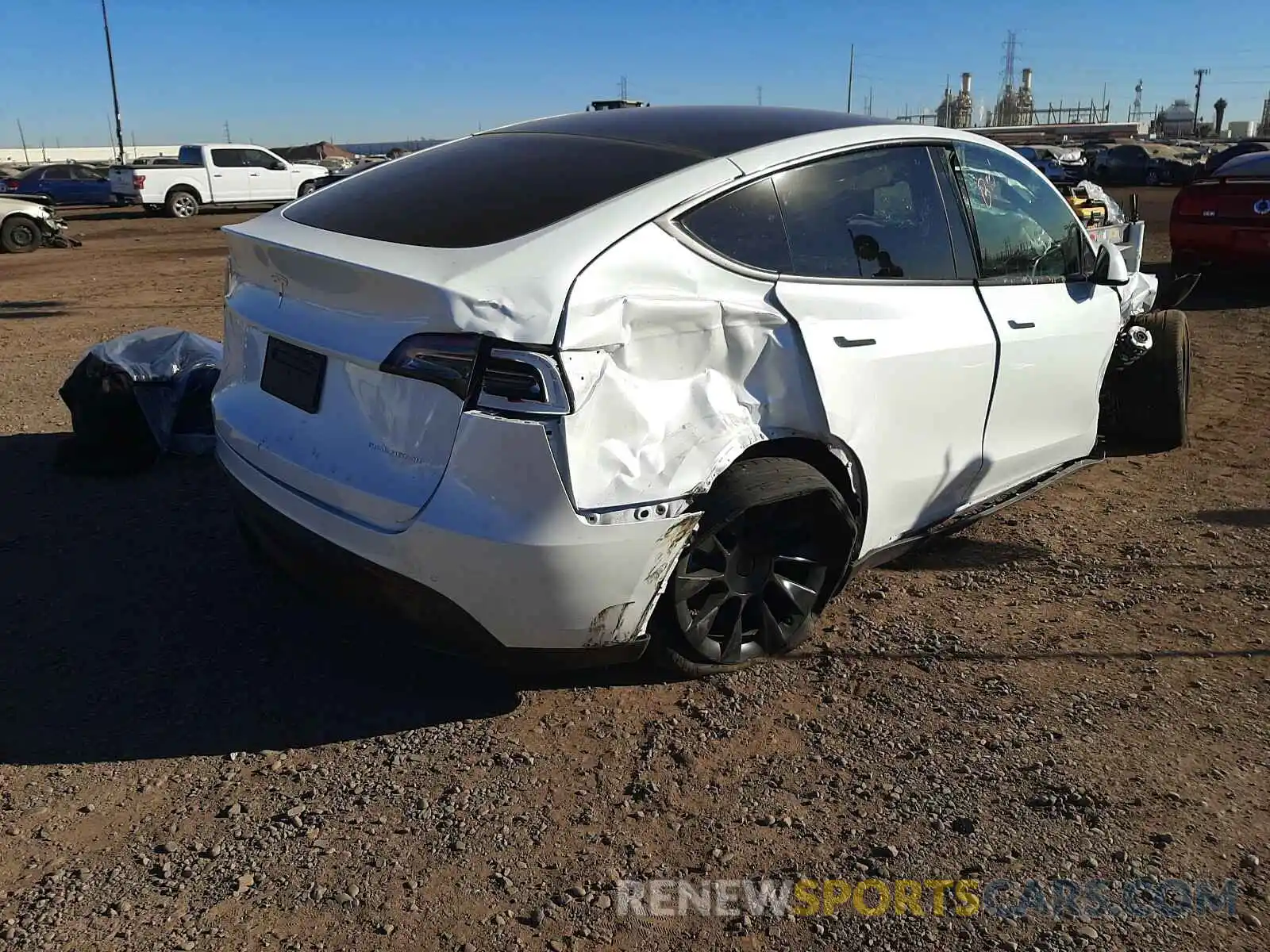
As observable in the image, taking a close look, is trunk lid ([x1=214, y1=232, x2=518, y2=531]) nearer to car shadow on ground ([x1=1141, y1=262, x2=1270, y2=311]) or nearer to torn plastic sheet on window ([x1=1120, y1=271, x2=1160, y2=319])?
torn plastic sheet on window ([x1=1120, y1=271, x2=1160, y2=319])

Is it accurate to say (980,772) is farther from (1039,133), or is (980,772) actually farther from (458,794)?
(1039,133)

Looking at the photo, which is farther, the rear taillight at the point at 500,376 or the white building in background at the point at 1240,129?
the white building in background at the point at 1240,129

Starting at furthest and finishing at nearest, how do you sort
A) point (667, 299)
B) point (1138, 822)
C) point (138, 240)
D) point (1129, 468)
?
1. point (138, 240)
2. point (1129, 468)
3. point (667, 299)
4. point (1138, 822)

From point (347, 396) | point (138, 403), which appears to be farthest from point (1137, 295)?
point (138, 403)

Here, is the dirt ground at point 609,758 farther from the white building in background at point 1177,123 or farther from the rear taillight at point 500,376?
the white building in background at point 1177,123

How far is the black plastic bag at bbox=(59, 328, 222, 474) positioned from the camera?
5195mm

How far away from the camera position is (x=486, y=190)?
3207 mm

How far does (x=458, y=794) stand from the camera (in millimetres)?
2781

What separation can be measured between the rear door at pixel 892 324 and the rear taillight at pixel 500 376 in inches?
34.9

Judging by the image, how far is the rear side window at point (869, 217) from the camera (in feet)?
10.8

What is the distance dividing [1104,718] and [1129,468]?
2742mm

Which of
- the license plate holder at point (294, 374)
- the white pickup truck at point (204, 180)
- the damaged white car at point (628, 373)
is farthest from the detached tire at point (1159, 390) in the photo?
the white pickup truck at point (204, 180)

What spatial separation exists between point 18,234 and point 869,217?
18.9 meters

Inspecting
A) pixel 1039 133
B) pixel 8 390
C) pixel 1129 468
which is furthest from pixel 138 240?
pixel 1039 133
